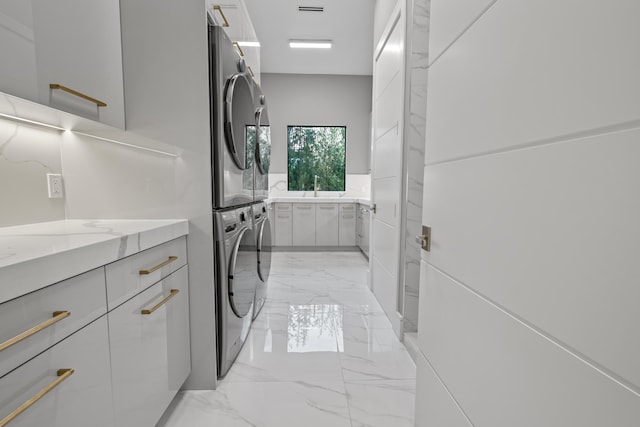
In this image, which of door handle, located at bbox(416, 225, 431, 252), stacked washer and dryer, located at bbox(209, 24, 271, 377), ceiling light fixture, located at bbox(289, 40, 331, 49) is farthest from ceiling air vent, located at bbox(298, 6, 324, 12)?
door handle, located at bbox(416, 225, 431, 252)

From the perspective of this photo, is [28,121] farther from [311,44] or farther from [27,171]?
[311,44]

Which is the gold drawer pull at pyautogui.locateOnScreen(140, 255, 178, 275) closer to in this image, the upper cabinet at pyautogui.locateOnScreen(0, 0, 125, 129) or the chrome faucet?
the upper cabinet at pyautogui.locateOnScreen(0, 0, 125, 129)

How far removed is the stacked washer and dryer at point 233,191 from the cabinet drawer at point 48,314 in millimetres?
711

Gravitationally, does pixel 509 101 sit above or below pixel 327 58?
below

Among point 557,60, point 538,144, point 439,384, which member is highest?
point 557,60

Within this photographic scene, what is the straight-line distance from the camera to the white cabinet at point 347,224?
16.6ft

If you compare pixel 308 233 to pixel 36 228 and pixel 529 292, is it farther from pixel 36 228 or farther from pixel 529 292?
pixel 529 292

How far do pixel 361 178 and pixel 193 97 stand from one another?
4323mm

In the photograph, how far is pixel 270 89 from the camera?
17.7 feet

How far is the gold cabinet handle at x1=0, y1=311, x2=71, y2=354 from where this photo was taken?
0.64m

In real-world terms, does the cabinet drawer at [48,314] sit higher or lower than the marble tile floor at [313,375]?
higher

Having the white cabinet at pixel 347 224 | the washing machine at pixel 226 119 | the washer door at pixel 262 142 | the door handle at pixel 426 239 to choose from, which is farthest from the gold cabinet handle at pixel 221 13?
the white cabinet at pixel 347 224

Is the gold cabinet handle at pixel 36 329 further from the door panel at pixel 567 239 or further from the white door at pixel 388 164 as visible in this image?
the white door at pixel 388 164

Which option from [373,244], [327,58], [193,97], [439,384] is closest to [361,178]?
[327,58]
